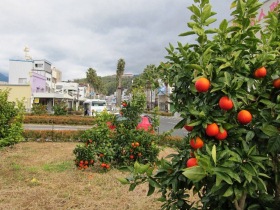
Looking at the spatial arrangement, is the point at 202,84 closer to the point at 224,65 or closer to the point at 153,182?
the point at 224,65

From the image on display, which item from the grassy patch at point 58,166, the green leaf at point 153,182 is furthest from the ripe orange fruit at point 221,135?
the grassy patch at point 58,166

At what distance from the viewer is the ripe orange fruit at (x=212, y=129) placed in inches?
73.2

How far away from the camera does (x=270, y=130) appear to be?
76.4 inches

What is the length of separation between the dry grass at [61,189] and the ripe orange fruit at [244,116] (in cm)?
396

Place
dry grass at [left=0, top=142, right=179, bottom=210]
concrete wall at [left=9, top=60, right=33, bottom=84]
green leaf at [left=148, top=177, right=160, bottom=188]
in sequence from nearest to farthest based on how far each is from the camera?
green leaf at [left=148, top=177, right=160, bottom=188] → dry grass at [left=0, top=142, right=179, bottom=210] → concrete wall at [left=9, top=60, right=33, bottom=84]

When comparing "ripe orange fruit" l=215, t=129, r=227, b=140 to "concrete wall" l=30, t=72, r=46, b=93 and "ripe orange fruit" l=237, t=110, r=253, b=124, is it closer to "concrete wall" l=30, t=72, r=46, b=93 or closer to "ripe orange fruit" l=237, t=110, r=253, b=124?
"ripe orange fruit" l=237, t=110, r=253, b=124

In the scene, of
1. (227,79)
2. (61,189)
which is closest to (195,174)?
(227,79)

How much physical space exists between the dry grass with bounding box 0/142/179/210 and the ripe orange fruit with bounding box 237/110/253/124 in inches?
156

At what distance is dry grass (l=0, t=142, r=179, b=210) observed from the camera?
18.1 ft

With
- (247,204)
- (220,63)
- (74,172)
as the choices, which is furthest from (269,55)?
(74,172)

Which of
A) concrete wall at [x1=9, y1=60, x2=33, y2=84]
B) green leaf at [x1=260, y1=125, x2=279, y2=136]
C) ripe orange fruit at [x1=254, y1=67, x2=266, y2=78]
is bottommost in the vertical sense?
green leaf at [x1=260, y1=125, x2=279, y2=136]

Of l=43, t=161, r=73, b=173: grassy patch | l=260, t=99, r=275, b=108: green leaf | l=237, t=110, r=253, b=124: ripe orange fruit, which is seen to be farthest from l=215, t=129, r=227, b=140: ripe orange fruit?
l=43, t=161, r=73, b=173: grassy patch

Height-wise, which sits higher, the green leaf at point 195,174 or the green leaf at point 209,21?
the green leaf at point 209,21

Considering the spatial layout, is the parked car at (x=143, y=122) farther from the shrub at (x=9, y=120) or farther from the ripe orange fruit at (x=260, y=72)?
the ripe orange fruit at (x=260, y=72)
